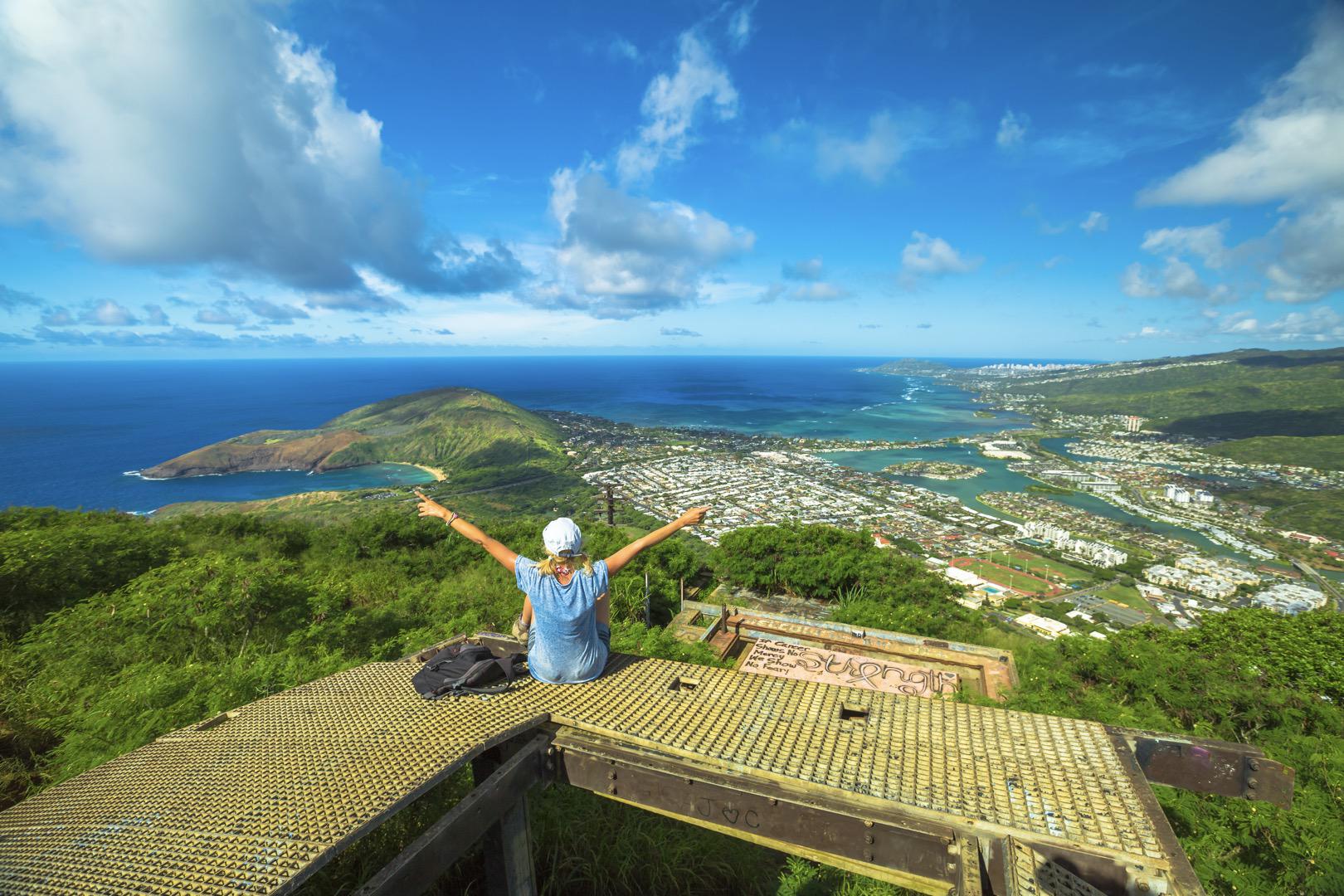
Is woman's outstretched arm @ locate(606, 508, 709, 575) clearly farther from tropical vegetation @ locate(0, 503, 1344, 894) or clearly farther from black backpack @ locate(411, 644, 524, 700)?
tropical vegetation @ locate(0, 503, 1344, 894)

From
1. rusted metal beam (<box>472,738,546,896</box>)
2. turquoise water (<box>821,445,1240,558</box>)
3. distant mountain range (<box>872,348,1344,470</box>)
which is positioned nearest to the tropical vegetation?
rusted metal beam (<box>472,738,546,896</box>)

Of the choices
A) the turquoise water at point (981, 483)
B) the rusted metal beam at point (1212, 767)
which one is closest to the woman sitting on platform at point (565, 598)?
the rusted metal beam at point (1212, 767)

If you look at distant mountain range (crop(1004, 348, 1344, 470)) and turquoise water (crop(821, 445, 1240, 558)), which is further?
distant mountain range (crop(1004, 348, 1344, 470))

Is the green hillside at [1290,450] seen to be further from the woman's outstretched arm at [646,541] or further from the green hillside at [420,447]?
the woman's outstretched arm at [646,541]

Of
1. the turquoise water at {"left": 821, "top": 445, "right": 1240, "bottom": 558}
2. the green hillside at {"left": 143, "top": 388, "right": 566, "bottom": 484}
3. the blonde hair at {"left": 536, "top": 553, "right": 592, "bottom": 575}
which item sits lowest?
the turquoise water at {"left": 821, "top": 445, "right": 1240, "bottom": 558}

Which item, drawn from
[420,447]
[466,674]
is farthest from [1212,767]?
[420,447]
